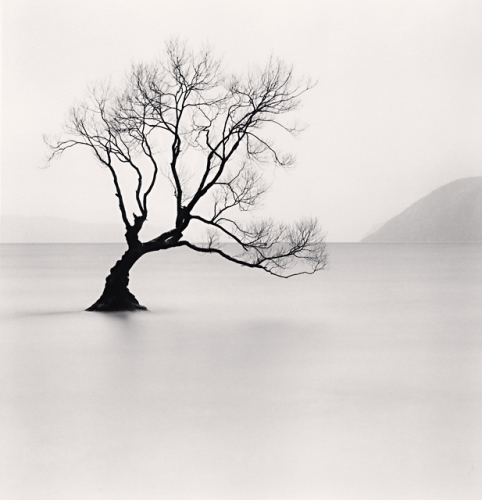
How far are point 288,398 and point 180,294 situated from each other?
21210mm

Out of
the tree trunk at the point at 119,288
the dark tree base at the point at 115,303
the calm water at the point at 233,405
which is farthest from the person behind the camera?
the dark tree base at the point at 115,303

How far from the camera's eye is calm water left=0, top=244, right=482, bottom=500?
24.7 feet

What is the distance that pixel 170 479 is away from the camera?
732 cm

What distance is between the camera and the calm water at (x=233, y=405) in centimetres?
752

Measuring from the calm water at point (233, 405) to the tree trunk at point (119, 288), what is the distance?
1.50 feet

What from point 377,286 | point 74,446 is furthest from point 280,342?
point 377,286

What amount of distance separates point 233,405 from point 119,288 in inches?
372

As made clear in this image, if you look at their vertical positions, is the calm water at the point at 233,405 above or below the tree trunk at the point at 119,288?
below

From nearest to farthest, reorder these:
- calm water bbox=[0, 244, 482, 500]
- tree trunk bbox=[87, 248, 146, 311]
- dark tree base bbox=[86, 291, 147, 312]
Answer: calm water bbox=[0, 244, 482, 500], tree trunk bbox=[87, 248, 146, 311], dark tree base bbox=[86, 291, 147, 312]

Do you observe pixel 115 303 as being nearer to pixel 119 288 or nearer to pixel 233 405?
pixel 119 288

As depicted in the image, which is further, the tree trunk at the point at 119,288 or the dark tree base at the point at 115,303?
the dark tree base at the point at 115,303

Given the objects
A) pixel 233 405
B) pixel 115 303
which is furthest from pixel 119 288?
pixel 233 405

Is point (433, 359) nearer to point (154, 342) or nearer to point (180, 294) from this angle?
point (154, 342)

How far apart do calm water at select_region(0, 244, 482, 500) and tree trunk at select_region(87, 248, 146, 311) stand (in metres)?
0.46
